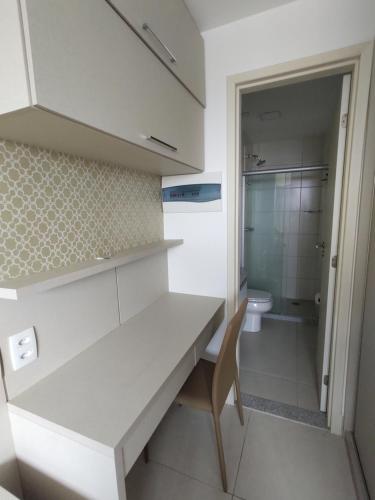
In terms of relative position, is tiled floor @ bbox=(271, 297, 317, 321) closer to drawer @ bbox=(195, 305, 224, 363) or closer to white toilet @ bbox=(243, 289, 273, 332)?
white toilet @ bbox=(243, 289, 273, 332)

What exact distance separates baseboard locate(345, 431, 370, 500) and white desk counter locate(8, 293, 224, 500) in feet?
3.24

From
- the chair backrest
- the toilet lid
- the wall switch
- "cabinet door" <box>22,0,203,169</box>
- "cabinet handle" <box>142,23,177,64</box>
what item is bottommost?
the toilet lid

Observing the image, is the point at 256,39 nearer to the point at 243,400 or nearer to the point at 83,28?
the point at 83,28

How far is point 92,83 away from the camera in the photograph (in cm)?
→ 73

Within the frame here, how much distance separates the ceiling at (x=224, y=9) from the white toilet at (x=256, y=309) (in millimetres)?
2197

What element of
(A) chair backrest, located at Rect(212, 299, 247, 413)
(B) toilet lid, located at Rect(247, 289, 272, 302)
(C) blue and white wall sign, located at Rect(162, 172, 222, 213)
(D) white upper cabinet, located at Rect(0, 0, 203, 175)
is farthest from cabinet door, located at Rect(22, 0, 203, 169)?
(B) toilet lid, located at Rect(247, 289, 272, 302)

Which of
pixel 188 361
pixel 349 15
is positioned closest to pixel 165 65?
pixel 349 15

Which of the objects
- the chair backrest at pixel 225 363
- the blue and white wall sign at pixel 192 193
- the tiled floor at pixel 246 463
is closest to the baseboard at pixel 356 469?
the tiled floor at pixel 246 463

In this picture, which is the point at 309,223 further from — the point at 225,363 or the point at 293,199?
the point at 225,363

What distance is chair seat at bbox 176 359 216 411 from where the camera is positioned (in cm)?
126

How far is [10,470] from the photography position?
34.3 inches

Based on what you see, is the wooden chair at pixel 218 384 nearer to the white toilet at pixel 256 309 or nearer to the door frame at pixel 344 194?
the door frame at pixel 344 194

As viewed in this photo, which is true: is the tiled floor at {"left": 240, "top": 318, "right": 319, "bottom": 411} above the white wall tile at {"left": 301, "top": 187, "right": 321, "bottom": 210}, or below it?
below

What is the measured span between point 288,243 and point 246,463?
92.1 inches
